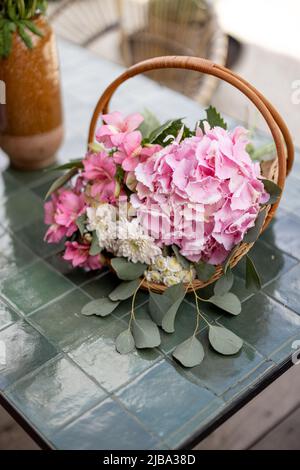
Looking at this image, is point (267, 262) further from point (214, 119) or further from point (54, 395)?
point (54, 395)

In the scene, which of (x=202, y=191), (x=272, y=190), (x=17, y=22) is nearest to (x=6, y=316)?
(x=202, y=191)

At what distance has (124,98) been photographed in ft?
5.23

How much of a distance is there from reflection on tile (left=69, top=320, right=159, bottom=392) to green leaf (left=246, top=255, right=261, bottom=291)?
207 mm

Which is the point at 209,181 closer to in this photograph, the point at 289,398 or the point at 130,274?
the point at 130,274

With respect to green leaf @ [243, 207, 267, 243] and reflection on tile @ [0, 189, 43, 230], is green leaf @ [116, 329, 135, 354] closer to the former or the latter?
green leaf @ [243, 207, 267, 243]

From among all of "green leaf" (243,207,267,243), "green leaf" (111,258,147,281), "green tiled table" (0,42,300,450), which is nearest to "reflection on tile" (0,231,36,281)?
"green tiled table" (0,42,300,450)

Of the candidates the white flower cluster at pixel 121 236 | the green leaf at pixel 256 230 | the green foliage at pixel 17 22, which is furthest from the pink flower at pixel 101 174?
the green foliage at pixel 17 22

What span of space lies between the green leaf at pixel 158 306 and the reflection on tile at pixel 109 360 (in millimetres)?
59

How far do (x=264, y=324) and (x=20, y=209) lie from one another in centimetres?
59

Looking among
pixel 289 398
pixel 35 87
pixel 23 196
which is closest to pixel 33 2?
pixel 35 87

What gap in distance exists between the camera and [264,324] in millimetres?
961

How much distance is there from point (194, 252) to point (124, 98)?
0.80 m

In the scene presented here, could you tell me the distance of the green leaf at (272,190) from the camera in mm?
944

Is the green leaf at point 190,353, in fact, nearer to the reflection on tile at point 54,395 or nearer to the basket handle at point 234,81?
the reflection on tile at point 54,395
